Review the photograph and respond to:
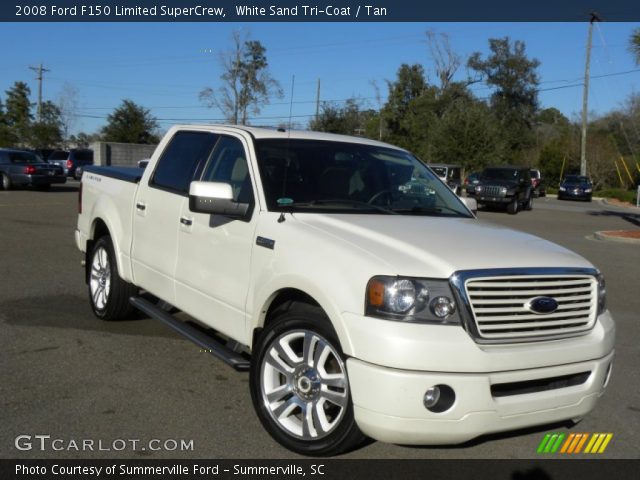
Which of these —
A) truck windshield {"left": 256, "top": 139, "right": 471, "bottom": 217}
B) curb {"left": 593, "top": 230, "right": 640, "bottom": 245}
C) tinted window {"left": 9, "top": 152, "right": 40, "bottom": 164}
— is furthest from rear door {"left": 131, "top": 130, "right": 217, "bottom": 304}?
tinted window {"left": 9, "top": 152, "right": 40, "bottom": 164}

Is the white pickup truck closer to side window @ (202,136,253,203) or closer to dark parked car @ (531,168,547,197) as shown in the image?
side window @ (202,136,253,203)

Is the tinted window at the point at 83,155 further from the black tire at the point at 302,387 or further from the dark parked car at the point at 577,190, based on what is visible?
the black tire at the point at 302,387

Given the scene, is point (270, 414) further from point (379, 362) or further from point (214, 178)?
point (214, 178)

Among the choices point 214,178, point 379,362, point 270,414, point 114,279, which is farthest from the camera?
point 114,279

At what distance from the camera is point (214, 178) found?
517cm

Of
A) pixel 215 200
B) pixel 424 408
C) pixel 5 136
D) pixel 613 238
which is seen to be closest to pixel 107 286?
pixel 215 200

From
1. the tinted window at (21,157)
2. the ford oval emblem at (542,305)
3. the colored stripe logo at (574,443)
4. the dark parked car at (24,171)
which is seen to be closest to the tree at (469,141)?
the dark parked car at (24,171)

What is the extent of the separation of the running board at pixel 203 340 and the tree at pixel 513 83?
226 feet

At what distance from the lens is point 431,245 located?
377cm

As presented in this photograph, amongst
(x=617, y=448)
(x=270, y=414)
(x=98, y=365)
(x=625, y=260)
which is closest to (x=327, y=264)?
(x=270, y=414)

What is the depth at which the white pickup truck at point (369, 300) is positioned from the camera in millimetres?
3373

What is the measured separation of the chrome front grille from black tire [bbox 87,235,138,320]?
3.78 m

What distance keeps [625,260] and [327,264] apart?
1130 cm
